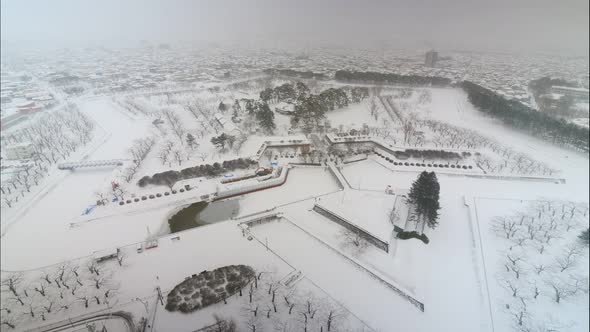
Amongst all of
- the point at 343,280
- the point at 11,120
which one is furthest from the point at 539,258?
the point at 11,120

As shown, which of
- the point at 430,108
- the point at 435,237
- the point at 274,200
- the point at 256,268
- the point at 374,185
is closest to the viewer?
the point at 256,268

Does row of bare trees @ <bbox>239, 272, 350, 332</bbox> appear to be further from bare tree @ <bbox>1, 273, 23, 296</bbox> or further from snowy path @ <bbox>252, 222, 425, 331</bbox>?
bare tree @ <bbox>1, 273, 23, 296</bbox>

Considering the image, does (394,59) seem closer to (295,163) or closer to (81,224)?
(295,163)

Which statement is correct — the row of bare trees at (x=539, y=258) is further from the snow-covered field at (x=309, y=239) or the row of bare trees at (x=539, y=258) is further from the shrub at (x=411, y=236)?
the shrub at (x=411, y=236)

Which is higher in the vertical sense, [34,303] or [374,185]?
[374,185]

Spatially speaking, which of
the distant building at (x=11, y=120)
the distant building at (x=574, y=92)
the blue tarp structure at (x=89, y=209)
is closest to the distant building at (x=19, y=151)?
the distant building at (x=11, y=120)

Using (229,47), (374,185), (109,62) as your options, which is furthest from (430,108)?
(229,47)
